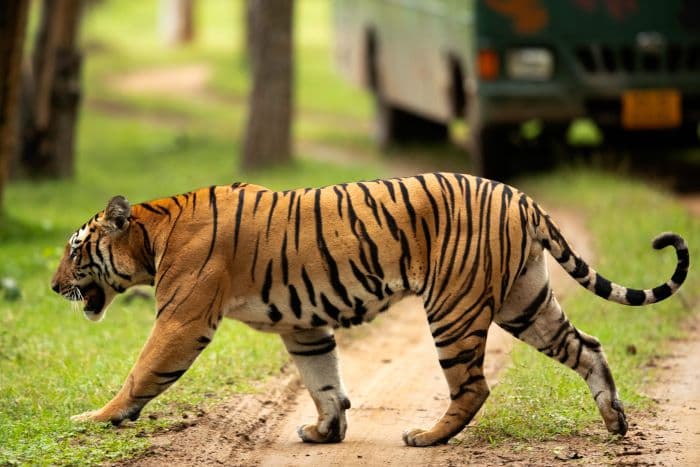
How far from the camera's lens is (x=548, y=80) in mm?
12461

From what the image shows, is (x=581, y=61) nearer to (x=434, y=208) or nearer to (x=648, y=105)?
(x=648, y=105)

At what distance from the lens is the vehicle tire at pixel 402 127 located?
56.4 ft

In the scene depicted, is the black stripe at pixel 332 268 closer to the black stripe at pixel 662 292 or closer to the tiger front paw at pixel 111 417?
the tiger front paw at pixel 111 417

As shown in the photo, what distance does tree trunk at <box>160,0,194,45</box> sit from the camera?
33625 millimetres

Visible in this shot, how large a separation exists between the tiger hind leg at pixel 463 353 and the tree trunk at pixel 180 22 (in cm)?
2835

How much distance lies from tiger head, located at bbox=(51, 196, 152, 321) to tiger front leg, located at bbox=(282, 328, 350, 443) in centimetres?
77

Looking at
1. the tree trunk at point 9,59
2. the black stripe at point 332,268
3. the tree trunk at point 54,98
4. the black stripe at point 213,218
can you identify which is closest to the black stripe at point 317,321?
the black stripe at point 332,268

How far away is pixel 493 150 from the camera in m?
13.3

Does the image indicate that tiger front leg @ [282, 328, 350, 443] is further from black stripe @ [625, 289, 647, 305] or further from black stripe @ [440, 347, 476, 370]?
black stripe @ [625, 289, 647, 305]

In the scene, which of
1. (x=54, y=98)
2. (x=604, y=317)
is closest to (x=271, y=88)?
(x=54, y=98)

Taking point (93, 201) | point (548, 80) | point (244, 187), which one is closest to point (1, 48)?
point (93, 201)

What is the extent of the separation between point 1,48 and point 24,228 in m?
1.49

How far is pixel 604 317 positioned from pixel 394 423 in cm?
221

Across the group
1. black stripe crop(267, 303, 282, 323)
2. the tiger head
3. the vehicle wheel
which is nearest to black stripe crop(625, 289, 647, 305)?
black stripe crop(267, 303, 282, 323)
